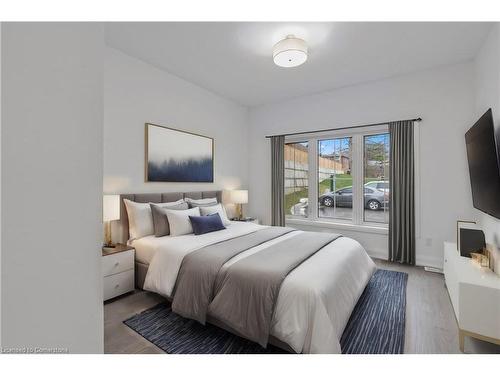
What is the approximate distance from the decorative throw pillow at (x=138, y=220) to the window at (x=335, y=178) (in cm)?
298

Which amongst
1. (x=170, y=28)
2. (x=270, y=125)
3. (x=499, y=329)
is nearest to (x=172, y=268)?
(x=170, y=28)

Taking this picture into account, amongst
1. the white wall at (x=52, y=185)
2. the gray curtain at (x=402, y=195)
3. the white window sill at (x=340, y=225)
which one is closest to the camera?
the white wall at (x=52, y=185)

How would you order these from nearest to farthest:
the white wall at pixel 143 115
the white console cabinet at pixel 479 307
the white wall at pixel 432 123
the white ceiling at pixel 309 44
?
the white console cabinet at pixel 479 307 < the white ceiling at pixel 309 44 < the white wall at pixel 143 115 < the white wall at pixel 432 123

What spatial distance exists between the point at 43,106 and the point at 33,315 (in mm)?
397

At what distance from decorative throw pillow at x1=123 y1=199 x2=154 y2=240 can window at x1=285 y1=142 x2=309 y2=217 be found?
8.86 ft

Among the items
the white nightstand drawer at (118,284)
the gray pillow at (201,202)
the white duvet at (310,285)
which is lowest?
the white nightstand drawer at (118,284)

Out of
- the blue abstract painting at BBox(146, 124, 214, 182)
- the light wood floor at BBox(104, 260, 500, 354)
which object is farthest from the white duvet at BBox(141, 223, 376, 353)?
the blue abstract painting at BBox(146, 124, 214, 182)

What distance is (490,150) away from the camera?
6.31 ft

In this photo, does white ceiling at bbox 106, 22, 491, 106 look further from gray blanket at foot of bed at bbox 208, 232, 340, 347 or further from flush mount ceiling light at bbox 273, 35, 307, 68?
gray blanket at foot of bed at bbox 208, 232, 340, 347

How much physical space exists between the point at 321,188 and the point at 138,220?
123 inches

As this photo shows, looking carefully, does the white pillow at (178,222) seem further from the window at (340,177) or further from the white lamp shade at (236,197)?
the window at (340,177)

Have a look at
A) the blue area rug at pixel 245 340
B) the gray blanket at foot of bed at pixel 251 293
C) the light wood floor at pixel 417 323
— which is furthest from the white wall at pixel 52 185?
the light wood floor at pixel 417 323

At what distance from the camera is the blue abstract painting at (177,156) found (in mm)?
3297

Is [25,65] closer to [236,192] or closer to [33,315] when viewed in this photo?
[33,315]
